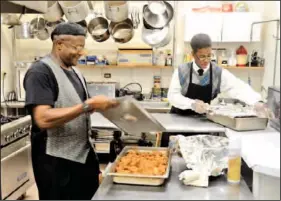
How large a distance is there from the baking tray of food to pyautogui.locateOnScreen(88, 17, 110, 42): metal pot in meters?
1.88

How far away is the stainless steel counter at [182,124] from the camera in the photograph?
1813mm

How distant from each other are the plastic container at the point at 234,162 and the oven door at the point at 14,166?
1.57 metres

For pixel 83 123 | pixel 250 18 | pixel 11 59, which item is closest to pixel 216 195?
pixel 83 123

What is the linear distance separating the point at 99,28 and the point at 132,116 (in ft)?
6.80

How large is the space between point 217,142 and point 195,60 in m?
0.87

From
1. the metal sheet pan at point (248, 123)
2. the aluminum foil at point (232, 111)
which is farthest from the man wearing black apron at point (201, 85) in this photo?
the metal sheet pan at point (248, 123)

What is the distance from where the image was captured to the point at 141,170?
1.19 metres

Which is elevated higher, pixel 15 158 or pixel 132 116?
pixel 132 116

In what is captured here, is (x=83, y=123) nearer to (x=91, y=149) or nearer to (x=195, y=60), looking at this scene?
(x=91, y=149)

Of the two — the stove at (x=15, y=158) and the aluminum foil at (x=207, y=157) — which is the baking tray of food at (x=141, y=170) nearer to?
the aluminum foil at (x=207, y=157)

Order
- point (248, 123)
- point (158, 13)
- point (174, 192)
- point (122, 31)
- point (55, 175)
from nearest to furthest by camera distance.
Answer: point (174, 192), point (55, 175), point (248, 123), point (158, 13), point (122, 31)

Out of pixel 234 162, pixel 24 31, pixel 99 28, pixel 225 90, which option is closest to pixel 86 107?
pixel 234 162

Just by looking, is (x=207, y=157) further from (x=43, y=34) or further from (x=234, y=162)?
(x=43, y=34)

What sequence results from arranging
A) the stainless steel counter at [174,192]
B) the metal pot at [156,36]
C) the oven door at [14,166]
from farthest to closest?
the metal pot at [156,36] < the oven door at [14,166] < the stainless steel counter at [174,192]
